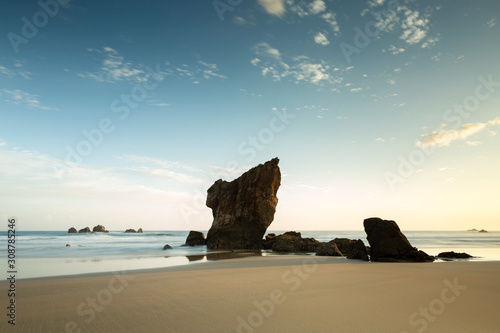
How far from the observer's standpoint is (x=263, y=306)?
622 cm

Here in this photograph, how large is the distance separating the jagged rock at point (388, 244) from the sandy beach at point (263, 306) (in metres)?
9.09

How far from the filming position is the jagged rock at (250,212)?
1410 inches

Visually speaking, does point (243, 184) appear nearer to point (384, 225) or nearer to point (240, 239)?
point (240, 239)

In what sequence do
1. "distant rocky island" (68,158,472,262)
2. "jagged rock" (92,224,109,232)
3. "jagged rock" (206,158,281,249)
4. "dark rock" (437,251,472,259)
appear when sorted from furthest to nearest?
"jagged rock" (92,224,109,232)
"jagged rock" (206,158,281,249)
"distant rocky island" (68,158,472,262)
"dark rock" (437,251,472,259)

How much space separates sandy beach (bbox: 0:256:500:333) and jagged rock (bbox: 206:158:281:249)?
26581 mm

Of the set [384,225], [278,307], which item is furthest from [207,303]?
[384,225]

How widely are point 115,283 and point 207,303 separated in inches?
195

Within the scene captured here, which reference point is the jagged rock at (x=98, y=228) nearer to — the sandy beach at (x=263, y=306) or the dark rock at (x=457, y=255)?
the sandy beach at (x=263, y=306)

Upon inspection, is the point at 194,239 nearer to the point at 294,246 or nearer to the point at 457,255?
the point at 294,246

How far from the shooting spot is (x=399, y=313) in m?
5.68

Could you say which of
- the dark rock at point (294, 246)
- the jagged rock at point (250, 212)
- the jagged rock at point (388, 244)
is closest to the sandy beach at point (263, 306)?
the jagged rock at point (388, 244)

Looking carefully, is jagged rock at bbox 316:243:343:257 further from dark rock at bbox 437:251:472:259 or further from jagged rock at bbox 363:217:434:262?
dark rock at bbox 437:251:472:259

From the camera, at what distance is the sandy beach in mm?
4996

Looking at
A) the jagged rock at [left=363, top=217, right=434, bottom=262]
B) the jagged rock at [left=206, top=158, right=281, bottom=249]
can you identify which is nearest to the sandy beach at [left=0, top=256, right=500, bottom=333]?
the jagged rock at [left=363, top=217, right=434, bottom=262]
